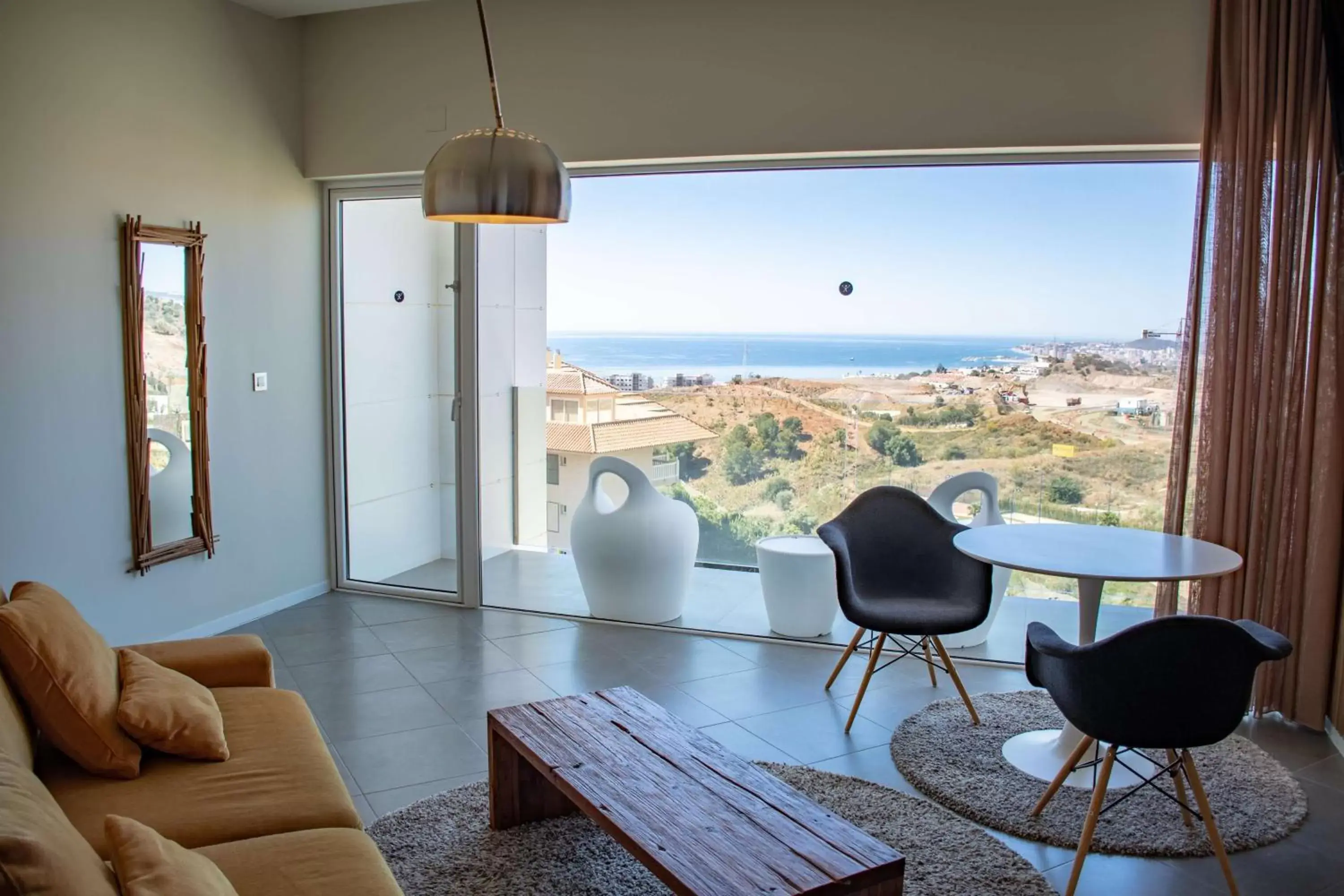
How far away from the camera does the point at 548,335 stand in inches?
206

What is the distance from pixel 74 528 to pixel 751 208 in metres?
3.14

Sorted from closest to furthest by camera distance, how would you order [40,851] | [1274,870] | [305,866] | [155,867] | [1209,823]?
[40,851]
[155,867]
[305,866]
[1209,823]
[1274,870]

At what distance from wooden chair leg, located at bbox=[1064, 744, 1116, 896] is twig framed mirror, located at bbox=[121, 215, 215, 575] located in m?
3.77

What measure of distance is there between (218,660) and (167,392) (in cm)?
191

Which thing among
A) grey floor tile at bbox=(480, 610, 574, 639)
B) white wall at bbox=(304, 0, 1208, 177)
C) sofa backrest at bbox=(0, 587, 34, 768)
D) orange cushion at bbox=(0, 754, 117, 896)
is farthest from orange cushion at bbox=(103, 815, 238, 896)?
white wall at bbox=(304, 0, 1208, 177)

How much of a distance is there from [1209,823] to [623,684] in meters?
2.27

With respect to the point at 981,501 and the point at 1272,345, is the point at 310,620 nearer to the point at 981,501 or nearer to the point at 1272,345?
the point at 981,501

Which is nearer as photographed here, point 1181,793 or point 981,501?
point 1181,793

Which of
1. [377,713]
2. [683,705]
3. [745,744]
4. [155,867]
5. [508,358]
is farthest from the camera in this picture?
[508,358]

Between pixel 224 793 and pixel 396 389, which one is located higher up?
pixel 396 389

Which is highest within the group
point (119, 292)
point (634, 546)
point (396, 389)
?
point (119, 292)

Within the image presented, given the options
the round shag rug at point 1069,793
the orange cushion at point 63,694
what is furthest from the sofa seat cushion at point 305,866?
the round shag rug at point 1069,793

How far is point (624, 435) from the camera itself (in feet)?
17.0

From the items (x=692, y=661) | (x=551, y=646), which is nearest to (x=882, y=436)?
(x=692, y=661)
